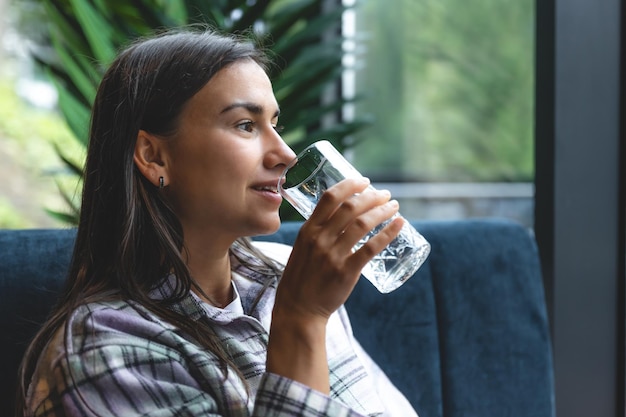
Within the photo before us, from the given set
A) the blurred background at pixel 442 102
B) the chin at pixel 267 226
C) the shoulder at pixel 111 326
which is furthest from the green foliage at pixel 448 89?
the shoulder at pixel 111 326

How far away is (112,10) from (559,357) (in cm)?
149

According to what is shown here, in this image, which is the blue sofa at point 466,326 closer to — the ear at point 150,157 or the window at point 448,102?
the ear at point 150,157

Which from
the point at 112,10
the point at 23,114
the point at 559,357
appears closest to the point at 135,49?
the point at 112,10

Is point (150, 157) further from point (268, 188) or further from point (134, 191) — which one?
point (268, 188)

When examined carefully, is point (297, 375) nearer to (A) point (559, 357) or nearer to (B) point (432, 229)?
(B) point (432, 229)

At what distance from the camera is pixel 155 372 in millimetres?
1051

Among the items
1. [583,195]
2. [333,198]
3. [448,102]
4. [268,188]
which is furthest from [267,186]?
[448,102]

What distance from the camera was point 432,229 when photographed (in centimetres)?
159

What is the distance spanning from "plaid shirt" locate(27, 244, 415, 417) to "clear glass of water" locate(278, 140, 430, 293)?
0.20 m

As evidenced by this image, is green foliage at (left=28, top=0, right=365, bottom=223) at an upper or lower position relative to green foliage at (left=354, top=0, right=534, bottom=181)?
upper

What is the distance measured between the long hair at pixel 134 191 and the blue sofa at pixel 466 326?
221 mm

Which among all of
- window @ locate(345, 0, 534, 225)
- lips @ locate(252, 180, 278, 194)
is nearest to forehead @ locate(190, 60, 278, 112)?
lips @ locate(252, 180, 278, 194)

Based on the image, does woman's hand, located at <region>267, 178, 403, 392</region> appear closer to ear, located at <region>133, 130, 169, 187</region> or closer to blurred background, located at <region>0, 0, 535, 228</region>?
ear, located at <region>133, 130, 169, 187</region>

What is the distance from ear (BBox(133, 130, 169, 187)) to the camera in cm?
121
